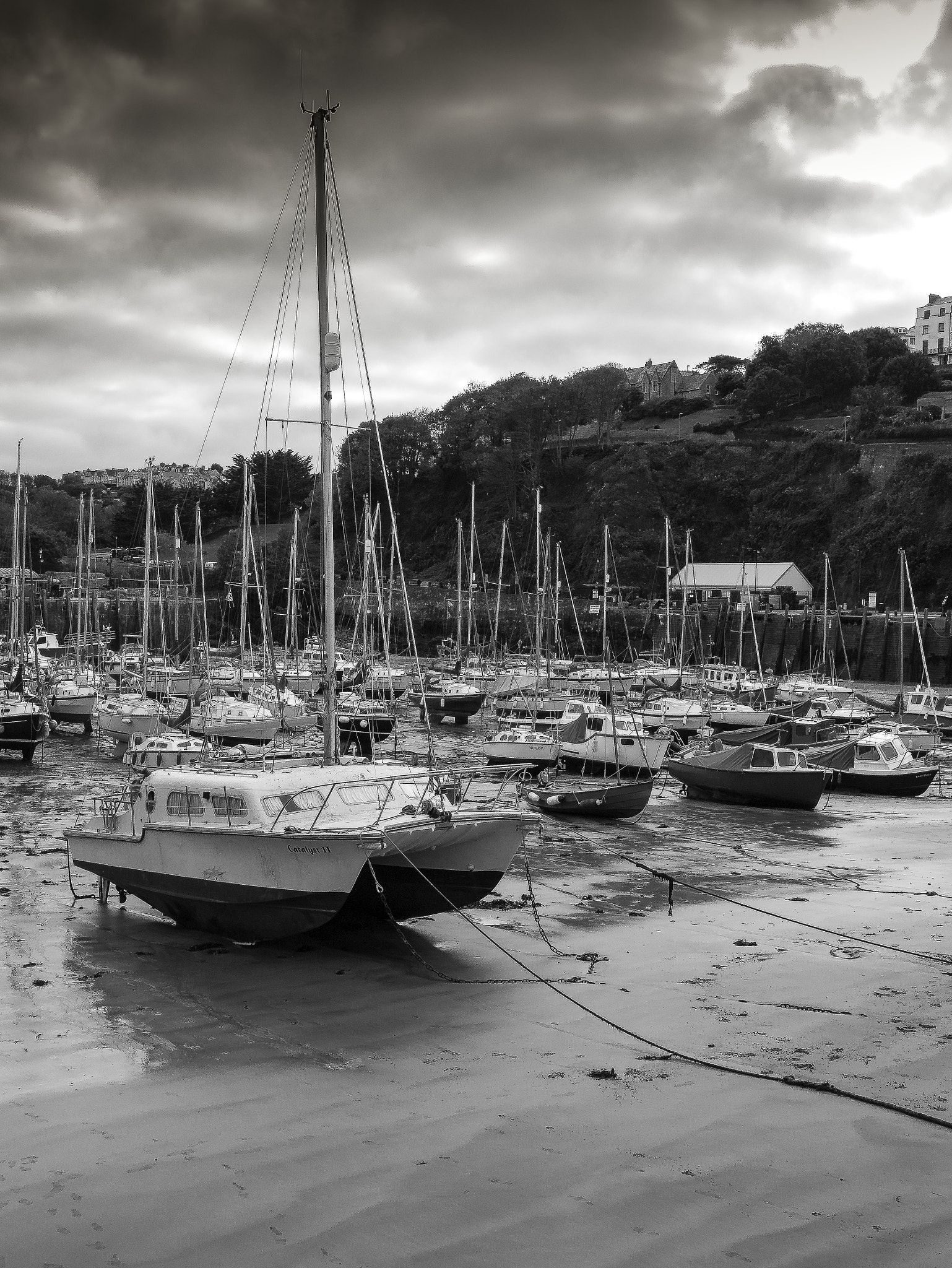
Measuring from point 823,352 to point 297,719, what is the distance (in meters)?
96.1

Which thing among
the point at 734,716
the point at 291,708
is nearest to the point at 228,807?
the point at 291,708

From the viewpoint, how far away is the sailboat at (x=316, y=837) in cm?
1357

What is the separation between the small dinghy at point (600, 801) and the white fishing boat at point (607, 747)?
452cm

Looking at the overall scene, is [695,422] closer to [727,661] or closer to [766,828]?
[727,661]

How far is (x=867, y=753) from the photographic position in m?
34.4

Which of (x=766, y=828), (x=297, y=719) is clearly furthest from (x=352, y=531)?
(x=766, y=828)

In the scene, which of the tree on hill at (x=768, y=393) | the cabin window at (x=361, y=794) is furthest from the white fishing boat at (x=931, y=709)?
the tree on hill at (x=768, y=393)

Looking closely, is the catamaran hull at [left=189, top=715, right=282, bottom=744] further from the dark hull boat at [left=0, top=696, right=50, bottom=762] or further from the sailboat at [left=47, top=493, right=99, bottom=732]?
the sailboat at [left=47, top=493, right=99, bottom=732]

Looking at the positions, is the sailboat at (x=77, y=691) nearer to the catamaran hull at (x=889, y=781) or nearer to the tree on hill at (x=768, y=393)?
the catamaran hull at (x=889, y=781)

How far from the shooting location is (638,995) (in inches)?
477

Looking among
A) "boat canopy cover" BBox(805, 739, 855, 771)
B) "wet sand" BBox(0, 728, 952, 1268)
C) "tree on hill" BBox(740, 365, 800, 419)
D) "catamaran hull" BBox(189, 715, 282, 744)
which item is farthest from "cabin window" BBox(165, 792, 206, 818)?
"tree on hill" BBox(740, 365, 800, 419)

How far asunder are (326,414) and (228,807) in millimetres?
5666

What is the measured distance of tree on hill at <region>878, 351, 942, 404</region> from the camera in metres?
120

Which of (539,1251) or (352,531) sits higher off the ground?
(352,531)
